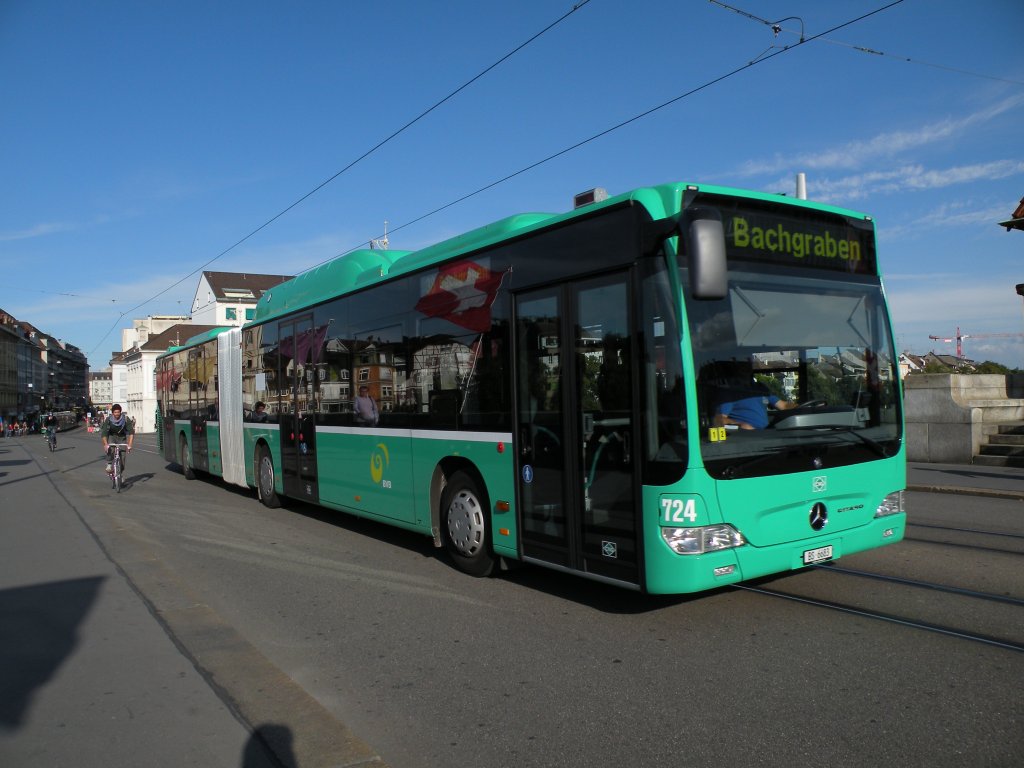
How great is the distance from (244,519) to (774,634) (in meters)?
8.85

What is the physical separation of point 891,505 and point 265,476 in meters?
9.91

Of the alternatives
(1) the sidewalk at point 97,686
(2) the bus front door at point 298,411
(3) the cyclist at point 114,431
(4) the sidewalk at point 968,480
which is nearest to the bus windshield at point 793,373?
(1) the sidewalk at point 97,686

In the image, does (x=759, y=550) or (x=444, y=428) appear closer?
(x=759, y=550)

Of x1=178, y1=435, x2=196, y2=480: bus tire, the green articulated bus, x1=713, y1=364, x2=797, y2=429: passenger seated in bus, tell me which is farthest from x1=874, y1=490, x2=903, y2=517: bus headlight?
x1=178, y1=435, x2=196, y2=480: bus tire

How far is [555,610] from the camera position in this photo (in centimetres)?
643

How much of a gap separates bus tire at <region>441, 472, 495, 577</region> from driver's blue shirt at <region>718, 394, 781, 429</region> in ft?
8.72

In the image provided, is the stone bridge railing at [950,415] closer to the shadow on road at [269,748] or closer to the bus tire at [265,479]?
the bus tire at [265,479]

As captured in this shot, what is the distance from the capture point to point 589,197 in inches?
252

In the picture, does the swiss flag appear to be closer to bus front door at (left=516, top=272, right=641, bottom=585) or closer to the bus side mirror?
bus front door at (left=516, top=272, right=641, bottom=585)

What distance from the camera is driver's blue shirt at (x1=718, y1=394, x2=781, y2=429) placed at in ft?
17.6

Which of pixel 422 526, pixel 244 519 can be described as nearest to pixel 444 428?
pixel 422 526

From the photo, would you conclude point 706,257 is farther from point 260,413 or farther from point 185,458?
point 185,458

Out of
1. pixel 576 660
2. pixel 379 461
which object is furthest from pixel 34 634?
pixel 576 660

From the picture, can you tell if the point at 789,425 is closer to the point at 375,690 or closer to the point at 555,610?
the point at 555,610
